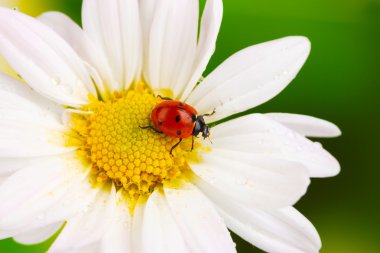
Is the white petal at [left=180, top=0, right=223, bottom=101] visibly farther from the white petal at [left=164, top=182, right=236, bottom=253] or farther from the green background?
the green background

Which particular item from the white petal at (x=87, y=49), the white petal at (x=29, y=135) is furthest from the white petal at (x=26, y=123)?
the white petal at (x=87, y=49)

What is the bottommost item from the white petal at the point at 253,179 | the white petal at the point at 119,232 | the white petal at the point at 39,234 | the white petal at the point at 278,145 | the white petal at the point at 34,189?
the white petal at the point at 39,234

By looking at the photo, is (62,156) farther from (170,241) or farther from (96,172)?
(170,241)

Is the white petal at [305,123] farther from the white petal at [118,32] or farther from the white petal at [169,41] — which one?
the white petal at [118,32]

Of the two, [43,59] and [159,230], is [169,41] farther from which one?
[159,230]

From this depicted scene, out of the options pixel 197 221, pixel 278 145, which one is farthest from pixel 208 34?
pixel 197 221

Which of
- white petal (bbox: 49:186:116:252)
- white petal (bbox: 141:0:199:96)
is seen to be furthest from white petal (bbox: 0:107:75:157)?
white petal (bbox: 141:0:199:96)

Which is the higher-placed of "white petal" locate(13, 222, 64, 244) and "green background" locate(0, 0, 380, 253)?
"green background" locate(0, 0, 380, 253)
